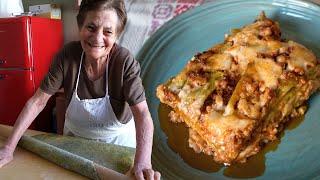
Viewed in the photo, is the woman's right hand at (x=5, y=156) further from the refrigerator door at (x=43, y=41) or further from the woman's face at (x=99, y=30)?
the refrigerator door at (x=43, y=41)

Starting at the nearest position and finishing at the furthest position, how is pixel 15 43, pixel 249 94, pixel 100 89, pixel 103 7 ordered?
1. pixel 249 94
2. pixel 103 7
3. pixel 100 89
4. pixel 15 43

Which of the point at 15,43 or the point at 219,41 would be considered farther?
the point at 15,43

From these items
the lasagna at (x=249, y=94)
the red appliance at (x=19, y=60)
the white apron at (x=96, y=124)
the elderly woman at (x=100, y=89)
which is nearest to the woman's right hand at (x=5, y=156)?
the elderly woman at (x=100, y=89)

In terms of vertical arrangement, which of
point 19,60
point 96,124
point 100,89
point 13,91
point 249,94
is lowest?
point 13,91

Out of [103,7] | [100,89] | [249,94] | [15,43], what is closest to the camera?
[249,94]

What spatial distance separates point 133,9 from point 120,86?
1.81 ft

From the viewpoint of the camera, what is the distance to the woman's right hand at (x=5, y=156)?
0.74 meters

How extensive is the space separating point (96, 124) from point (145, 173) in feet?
1.19

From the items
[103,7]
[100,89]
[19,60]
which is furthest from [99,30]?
[19,60]

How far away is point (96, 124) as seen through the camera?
0.98 metres

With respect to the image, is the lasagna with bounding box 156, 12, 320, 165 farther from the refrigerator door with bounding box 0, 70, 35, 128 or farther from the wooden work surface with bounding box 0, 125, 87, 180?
the refrigerator door with bounding box 0, 70, 35, 128

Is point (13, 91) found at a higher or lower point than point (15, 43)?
lower

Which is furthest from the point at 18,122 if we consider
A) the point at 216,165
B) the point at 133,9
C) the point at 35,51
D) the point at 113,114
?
the point at 35,51

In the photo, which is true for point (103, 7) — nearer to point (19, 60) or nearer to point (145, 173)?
point (145, 173)
